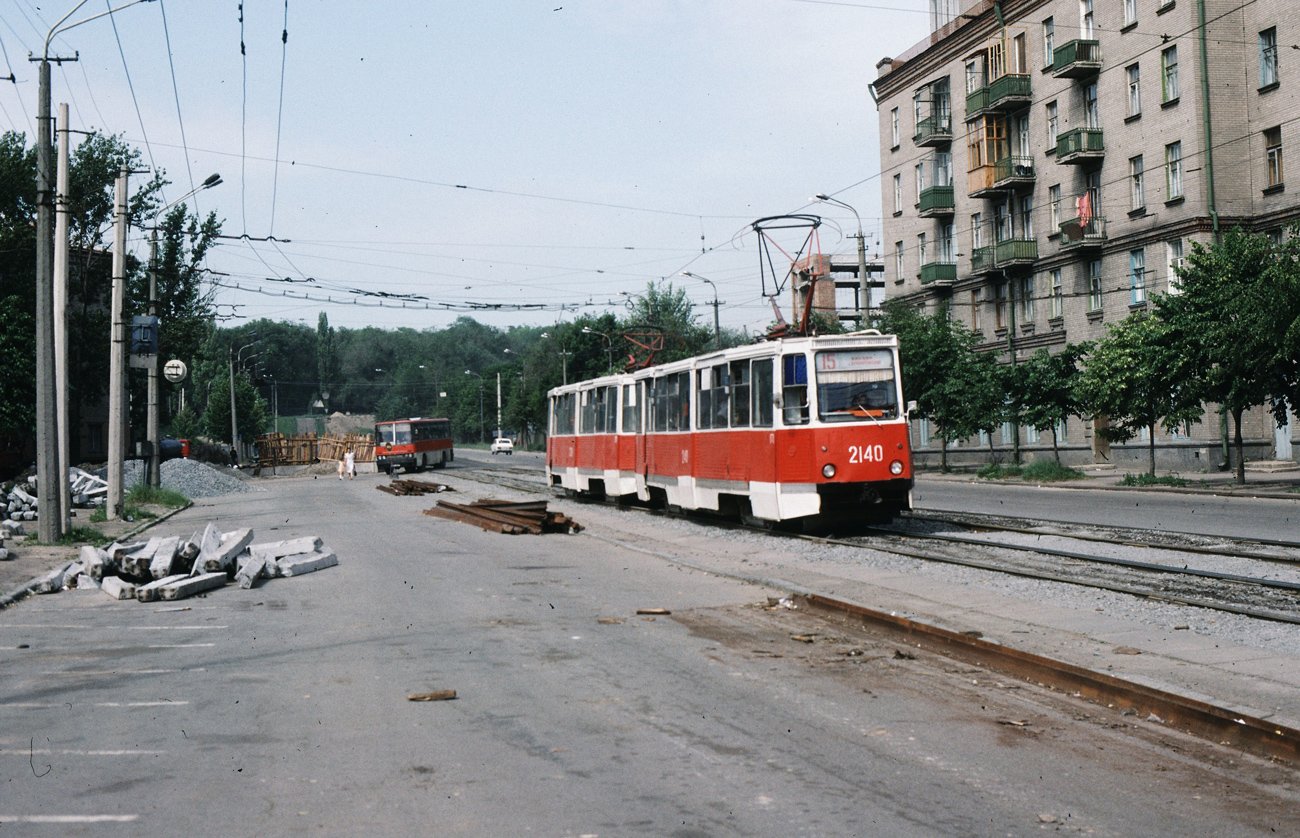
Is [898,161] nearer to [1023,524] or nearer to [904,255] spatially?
[904,255]

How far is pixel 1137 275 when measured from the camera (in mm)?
41781

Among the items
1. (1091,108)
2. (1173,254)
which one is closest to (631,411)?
(1173,254)

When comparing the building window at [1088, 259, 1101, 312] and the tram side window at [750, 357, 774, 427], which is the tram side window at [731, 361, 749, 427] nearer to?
the tram side window at [750, 357, 774, 427]

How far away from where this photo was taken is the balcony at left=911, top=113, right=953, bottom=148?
53.4 m

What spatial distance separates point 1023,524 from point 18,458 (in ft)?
140

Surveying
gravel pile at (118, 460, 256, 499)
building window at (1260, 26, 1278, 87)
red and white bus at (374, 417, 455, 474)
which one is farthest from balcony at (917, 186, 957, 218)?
gravel pile at (118, 460, 256, 499)

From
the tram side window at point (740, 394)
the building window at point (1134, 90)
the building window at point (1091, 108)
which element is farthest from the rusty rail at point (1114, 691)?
the building window at point (1091, 108)

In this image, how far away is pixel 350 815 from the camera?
17.2ft

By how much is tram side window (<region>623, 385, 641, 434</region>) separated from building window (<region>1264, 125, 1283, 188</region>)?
22028mm

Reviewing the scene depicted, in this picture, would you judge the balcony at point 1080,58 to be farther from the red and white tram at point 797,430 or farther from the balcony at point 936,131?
the red and white tram at point 797,430

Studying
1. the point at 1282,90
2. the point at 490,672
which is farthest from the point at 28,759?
the point at 1282,90

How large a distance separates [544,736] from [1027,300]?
44664 millimetres

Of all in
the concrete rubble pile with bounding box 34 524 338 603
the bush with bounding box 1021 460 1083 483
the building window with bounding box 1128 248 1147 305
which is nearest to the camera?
the concrete rubble pile with bounding box 34 524 338 603

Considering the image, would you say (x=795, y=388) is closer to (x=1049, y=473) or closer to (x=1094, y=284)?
(x=1049, y=473)
